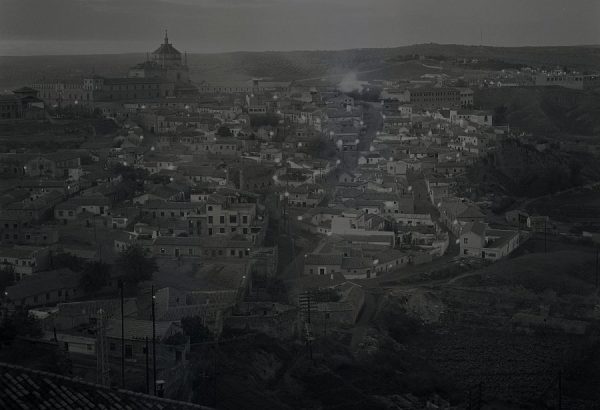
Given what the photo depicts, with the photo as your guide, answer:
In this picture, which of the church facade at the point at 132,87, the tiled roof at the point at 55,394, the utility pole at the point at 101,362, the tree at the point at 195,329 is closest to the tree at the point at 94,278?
the tree at the point at 195,329

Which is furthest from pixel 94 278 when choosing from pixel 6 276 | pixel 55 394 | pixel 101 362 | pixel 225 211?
pixel 55 394

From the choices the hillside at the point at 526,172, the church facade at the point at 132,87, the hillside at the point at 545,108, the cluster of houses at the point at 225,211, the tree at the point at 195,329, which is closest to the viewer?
the tree at the point at 195,329

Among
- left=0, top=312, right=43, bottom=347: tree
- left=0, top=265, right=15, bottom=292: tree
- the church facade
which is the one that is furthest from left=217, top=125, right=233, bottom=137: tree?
left=0, top=312, right=43, bottom=347: tree

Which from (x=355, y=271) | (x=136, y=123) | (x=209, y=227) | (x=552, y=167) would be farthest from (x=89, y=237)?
(x=552, y=167)

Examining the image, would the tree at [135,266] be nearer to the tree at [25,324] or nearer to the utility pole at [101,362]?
the tree at [25,324]

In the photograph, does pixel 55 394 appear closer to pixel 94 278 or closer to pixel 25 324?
pixel 25 324

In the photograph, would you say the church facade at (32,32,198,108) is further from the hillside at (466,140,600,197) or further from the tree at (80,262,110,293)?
the tree at (80,262,110,293)
